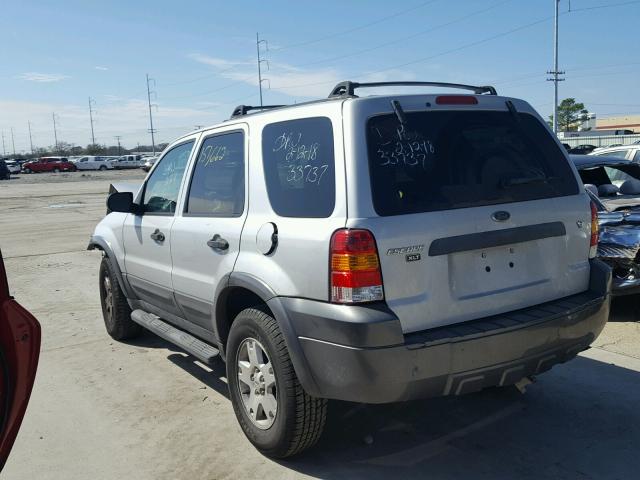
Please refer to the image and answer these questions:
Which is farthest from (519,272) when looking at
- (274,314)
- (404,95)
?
(274,314)

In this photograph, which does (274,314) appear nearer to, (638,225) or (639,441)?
(639,441)

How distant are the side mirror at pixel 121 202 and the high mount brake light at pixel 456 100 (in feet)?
9.57

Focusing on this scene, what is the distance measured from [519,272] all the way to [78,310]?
18.6ft

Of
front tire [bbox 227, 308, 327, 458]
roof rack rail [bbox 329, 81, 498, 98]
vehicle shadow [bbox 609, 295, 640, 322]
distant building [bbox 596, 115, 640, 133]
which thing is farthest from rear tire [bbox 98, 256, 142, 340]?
distant building [bbox 596, 115, 640, 133]

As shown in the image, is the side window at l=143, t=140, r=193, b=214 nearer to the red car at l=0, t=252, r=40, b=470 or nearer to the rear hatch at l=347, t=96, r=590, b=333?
the rear hatch at l=347, t=96, r=590, b=333

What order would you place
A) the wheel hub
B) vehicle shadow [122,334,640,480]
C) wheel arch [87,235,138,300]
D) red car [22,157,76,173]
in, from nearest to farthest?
vehicle shadow [122,334,640,480] → the wheel hub → wheel arch [87,235,138,300] → red car [22,157,76,173]

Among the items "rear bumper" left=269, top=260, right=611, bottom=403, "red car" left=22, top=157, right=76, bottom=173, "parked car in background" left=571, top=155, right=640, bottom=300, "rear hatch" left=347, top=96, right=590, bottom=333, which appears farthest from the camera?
"red car" left=22, top=157, right=76, bottom=173

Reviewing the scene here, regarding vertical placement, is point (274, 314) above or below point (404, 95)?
below

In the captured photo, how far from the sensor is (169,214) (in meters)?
4.71

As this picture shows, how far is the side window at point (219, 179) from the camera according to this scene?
3913mm

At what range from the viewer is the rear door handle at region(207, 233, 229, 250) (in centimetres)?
381

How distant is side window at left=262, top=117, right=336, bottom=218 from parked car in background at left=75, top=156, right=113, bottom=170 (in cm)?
7255

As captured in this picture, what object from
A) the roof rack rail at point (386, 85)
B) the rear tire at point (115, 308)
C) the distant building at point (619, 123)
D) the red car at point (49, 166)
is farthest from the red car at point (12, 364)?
the distant building at point (619, 123)

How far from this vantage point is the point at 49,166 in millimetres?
64812
